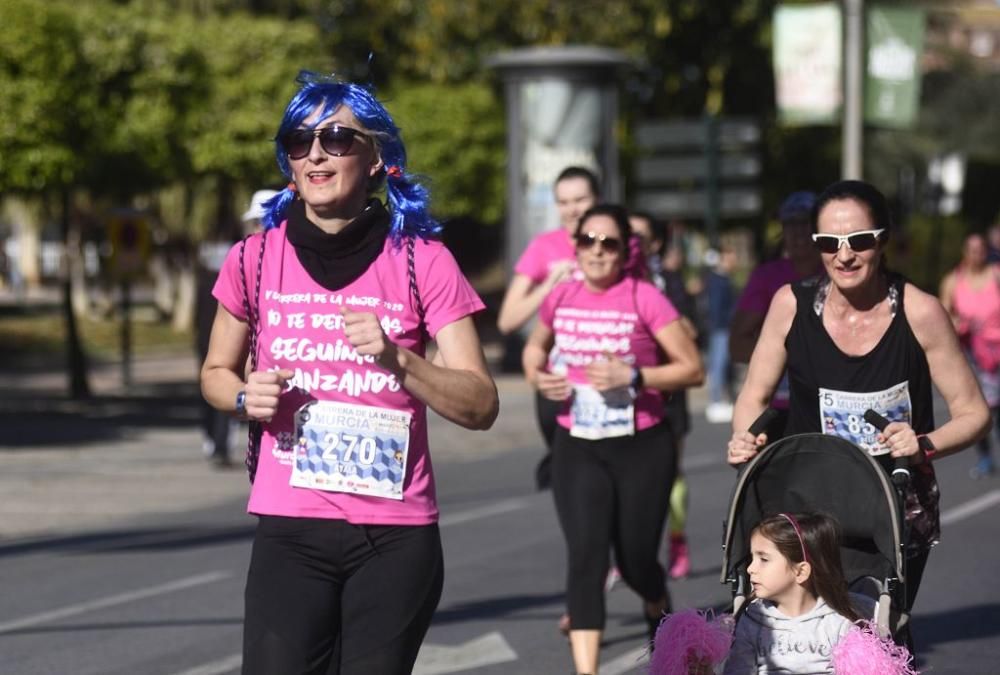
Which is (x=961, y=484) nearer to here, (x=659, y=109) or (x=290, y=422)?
(x=290, y=422)

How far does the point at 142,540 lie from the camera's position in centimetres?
1120

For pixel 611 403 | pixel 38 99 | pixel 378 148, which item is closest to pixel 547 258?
pixel 611 403

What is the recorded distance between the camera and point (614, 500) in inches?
277

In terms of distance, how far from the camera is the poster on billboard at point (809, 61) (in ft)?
70.4

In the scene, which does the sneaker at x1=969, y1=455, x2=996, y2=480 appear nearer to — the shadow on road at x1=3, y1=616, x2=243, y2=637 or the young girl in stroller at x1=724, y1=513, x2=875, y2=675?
the shadow on road at x1=3, y1=616, x2=243, y2=637

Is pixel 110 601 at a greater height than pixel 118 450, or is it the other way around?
pixel 110 601

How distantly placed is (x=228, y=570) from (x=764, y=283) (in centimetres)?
367

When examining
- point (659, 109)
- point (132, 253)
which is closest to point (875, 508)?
point (132, 253)

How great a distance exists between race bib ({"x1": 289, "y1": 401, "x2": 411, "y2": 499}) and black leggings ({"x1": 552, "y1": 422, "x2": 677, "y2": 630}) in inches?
111

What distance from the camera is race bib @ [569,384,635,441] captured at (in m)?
7.05

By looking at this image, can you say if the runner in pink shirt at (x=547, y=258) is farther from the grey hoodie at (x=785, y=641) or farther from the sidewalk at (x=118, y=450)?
the sidewalk at (x=118, y=450)

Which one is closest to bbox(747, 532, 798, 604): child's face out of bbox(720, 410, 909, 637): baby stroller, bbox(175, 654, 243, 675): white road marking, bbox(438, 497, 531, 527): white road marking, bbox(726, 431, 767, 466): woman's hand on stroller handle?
bbox(720, 410, 909, 637): baby stroller

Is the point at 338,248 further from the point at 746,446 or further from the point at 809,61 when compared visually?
the point at 809,61

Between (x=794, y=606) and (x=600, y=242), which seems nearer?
(x=794, y=606)
